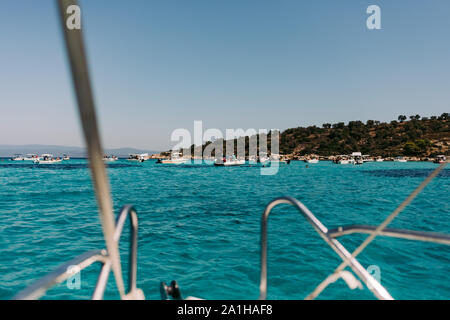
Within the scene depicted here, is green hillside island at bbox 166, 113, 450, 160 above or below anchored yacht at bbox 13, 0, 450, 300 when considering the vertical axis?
above

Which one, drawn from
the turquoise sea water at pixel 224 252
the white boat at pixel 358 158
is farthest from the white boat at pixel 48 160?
the white boat at pixel 358 158

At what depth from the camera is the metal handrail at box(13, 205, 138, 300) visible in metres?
1.48

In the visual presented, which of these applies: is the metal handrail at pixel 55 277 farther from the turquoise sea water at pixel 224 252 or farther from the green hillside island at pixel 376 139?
the green hillside island at pixel 376 139

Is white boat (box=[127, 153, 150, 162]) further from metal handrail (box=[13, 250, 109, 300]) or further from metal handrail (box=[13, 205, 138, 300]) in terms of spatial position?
metal handrail (box=[13, 250, 109, 300])

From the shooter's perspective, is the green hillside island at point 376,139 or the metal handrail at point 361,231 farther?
the green hillside island at point 376,139

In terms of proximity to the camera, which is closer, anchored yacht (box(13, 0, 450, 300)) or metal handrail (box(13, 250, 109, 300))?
anchored yacht (box(13, 0, 450, 300))

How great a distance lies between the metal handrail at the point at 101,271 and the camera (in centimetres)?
148

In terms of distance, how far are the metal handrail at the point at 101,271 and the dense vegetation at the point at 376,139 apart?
103259 millimetres

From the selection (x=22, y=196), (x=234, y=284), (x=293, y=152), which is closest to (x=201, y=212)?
(x=234, y=284)

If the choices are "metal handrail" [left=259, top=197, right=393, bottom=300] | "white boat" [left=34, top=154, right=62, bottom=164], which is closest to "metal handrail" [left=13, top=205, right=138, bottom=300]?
"metal handrail" [left=259, top=197, right=393, bottom=300]

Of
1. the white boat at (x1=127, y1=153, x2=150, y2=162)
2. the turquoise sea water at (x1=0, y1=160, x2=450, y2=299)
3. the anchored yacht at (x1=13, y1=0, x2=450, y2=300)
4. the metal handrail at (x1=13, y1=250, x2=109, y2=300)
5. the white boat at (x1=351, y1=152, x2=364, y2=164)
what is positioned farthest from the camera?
the white boat at (x1=127, y1=153, x2=150, y2=162)

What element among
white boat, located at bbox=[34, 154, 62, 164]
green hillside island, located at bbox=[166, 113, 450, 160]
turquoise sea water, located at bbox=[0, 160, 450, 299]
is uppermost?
green hillside island, located at bbox=[166, 113, 450, 160]

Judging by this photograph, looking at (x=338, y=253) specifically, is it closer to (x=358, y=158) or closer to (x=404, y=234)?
(x=404, y=234)
